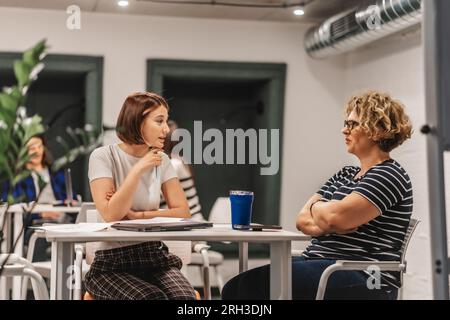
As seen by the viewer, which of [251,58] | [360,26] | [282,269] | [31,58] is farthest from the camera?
[251,58]

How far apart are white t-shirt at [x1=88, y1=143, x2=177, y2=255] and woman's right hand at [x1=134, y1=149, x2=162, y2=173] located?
0.05 m

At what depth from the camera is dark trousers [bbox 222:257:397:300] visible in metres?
1.94

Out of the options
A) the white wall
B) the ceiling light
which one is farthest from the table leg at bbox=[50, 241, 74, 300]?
the ceiling light

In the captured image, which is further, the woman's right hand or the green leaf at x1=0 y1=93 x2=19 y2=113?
the woman's right hand

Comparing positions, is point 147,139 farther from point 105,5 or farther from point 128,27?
point 128,27

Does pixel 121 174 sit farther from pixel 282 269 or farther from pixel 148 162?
pixel 282 269

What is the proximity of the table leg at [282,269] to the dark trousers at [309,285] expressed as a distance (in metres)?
0.09

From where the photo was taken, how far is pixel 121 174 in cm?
205

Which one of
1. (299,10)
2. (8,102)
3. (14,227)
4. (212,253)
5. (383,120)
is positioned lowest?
(212,253)

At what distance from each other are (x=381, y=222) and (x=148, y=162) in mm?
645

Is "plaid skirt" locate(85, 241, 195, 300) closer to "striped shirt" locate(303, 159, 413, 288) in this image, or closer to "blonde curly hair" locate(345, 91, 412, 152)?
"striped shirt" locate(303, 159, 413, 288)

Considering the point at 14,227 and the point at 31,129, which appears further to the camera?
the point at 14,227

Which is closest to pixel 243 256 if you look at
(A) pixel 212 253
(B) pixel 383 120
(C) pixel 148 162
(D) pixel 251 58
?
(C) pixel 148 162

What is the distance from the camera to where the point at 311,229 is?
2.02m
